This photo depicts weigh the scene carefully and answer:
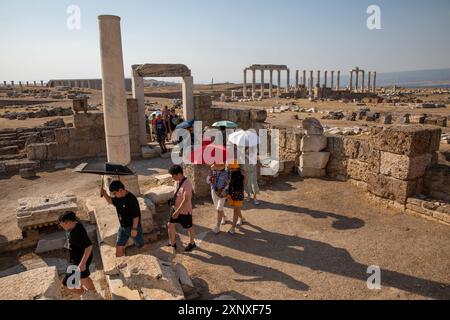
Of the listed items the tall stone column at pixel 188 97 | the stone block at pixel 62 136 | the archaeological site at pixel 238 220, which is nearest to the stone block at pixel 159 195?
the archaeological site at pixel 238 220

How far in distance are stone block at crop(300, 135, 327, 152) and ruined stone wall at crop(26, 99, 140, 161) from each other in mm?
7505

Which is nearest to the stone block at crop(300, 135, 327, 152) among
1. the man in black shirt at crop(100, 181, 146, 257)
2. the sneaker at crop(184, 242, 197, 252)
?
the sneaker at crop(184, 242, 197, 252)

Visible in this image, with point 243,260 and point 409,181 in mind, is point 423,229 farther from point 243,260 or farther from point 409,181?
point 243,260

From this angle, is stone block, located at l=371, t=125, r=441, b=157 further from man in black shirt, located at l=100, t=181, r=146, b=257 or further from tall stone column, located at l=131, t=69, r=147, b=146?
tall stone column, located at l=131, t=69, r=147, b=146

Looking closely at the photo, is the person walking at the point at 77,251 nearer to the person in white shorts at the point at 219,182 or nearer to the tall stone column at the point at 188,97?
the person in white shorts at the point at 219,182

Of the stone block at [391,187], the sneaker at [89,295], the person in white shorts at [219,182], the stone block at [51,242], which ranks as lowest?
the stone block at [51,242]

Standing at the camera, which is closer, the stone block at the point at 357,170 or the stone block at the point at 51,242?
the stone block at the point at 51,242

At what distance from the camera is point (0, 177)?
1191 cm

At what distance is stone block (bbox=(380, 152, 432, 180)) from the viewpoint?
743 centimetres

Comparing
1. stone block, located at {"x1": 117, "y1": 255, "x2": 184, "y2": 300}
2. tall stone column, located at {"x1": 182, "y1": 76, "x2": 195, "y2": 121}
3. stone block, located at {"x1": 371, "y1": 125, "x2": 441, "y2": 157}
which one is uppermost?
tall stone column, located at {"x1": 182, "y1": 76, "x2": 195, "y2": 121}

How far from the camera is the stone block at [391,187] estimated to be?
7.54 metres

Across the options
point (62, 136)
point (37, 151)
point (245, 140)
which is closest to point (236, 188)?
point (245, 140)

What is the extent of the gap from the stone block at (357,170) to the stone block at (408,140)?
3.90 ft
